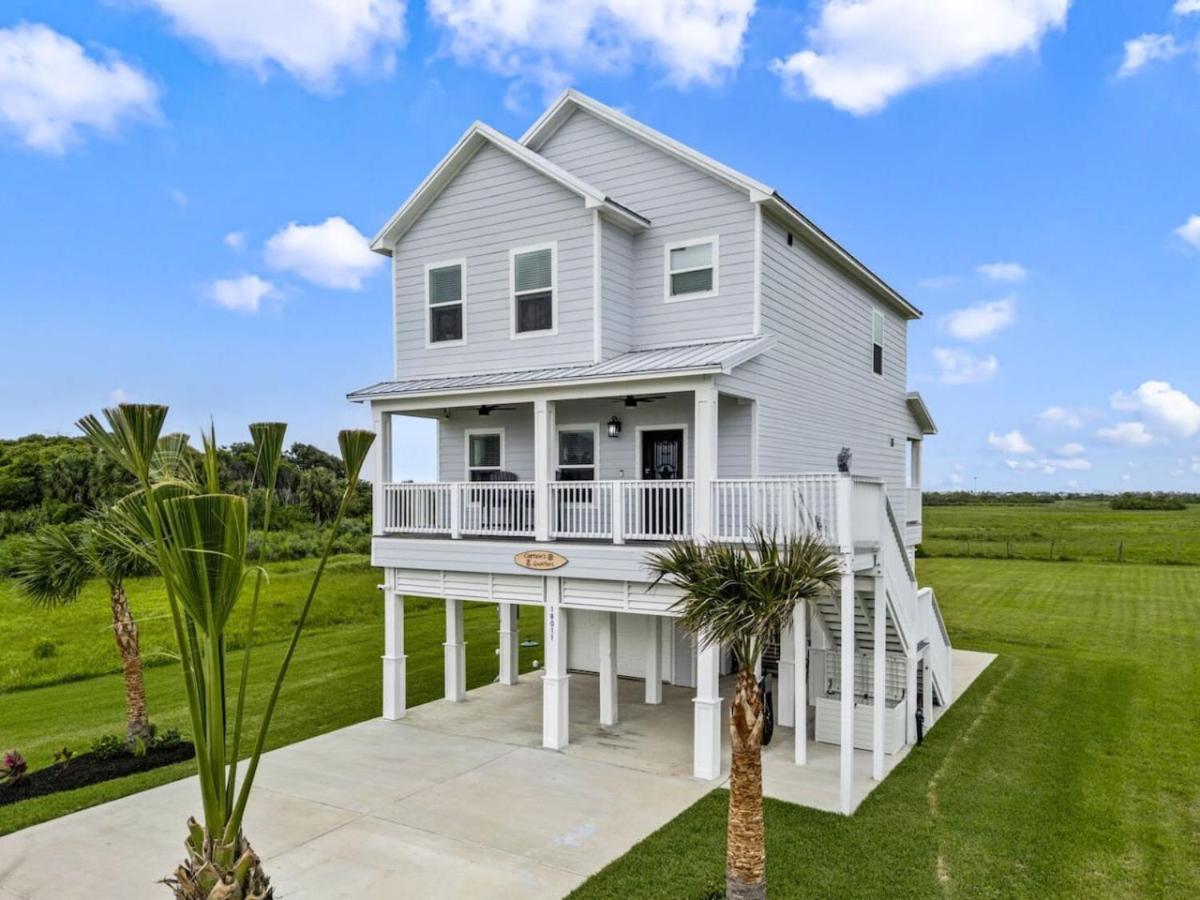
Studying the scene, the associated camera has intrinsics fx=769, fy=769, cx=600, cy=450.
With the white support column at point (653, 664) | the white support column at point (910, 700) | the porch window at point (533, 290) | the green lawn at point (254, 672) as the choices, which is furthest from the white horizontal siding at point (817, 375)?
the green lawn at point (254, 672)

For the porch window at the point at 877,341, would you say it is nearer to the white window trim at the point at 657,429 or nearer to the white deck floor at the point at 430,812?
the white window trim at the point at 657,429

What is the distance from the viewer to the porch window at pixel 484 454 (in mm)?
14648

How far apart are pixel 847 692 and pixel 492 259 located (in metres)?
8.93

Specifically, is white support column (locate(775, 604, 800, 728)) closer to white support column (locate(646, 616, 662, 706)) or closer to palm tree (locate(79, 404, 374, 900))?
white support column (locate(646, 616, 662, 706))

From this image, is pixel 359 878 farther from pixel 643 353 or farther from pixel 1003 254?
pixel 1003 254

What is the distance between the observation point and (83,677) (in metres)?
17.4

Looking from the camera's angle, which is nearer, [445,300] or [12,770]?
[12,770]

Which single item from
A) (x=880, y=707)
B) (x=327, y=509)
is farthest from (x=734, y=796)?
(x=327, y=509)

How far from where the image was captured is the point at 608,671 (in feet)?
42.5

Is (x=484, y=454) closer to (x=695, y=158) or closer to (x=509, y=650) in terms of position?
(x=509, y=650)

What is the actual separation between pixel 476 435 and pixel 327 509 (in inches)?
1201

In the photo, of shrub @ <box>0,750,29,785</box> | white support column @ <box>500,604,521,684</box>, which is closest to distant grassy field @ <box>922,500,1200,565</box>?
white support column @ <box>500,604,521,684</box>

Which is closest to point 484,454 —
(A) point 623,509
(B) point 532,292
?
(B) point 532,292

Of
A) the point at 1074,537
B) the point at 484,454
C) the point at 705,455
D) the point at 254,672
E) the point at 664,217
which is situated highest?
the point at 664,217
